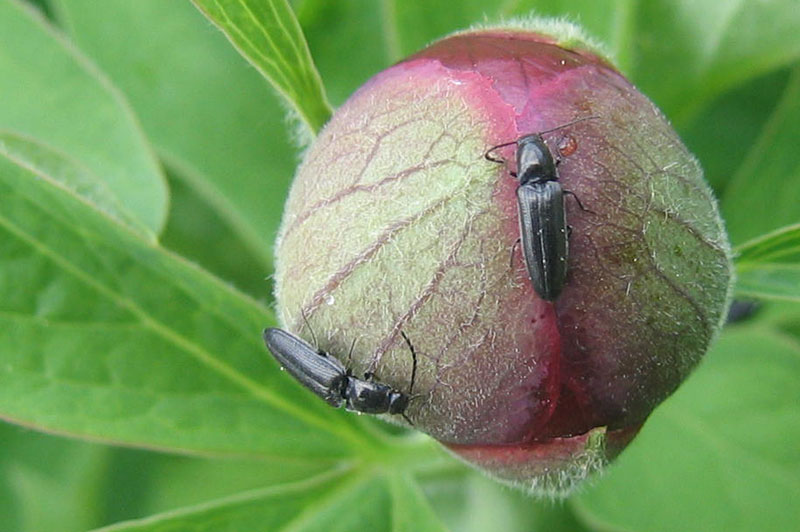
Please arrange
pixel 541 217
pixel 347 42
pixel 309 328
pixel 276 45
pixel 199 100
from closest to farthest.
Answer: pixel 541 217
pixel 309 328
pixel 276 45
pixel 347 42
pixel 199 100

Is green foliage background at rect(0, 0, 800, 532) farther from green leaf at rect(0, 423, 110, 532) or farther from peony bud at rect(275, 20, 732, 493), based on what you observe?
peony bud at rect(275, 20, 732, 493)

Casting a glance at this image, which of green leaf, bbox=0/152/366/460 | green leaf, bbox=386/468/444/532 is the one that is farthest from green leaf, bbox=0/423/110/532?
green leaf, bbox=386/468/444/532

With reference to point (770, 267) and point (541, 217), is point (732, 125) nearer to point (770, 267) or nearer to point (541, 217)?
point (770, 267)

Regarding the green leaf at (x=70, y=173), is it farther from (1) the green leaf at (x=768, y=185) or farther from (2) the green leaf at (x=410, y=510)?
(1) the green leaf at (x=768, y=185)

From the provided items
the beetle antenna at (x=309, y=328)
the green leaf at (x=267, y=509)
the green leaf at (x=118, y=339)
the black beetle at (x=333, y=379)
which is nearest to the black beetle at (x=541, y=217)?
the black beetle at (x=333, y=379)

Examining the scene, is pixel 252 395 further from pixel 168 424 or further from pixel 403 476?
pixel 403 476

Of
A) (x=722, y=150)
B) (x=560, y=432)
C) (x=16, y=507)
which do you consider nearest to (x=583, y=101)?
(x=560, y=432)

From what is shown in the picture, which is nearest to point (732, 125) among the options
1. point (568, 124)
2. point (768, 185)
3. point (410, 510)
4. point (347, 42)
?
point (768, 185)
